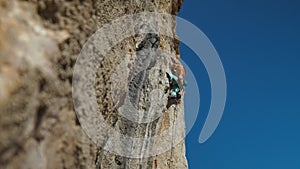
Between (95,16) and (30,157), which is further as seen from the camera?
(95,16)

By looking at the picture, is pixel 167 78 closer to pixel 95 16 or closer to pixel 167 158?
pixel 167 158

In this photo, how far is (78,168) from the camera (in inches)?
65.3

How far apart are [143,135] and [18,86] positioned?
426 centimetres

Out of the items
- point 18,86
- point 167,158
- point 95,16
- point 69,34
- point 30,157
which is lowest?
point 30,157

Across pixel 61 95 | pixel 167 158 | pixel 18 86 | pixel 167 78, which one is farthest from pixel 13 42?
pixel 167 158

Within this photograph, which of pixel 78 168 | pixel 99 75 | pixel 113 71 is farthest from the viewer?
pixel 113 71

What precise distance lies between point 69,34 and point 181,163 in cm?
1003

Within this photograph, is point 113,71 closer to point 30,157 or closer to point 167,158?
point 30,157

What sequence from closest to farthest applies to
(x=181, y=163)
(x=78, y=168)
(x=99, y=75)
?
(x=78, y=168) → (x=99, y=75) → (x=181, y=163)

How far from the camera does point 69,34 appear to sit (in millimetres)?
1518

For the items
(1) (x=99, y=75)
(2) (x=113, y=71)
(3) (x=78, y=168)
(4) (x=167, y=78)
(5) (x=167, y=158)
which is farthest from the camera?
(5) (x=167, y=158)

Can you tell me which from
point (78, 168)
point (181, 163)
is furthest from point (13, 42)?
point (181, 163)

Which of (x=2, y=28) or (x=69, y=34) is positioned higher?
(x=69, y=34)

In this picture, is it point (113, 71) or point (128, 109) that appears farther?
point (128, 109)
